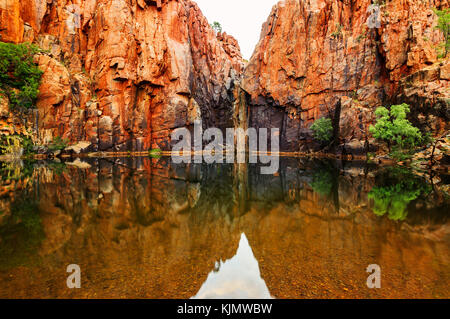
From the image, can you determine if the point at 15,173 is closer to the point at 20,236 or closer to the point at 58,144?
the point at 20,236

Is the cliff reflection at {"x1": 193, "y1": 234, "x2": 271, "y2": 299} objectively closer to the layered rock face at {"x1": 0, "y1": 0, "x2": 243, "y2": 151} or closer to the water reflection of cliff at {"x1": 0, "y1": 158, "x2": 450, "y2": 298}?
the water reflection of cliff at {"x1": 0, "y1": 158, "x2": 450, "y2": 298}

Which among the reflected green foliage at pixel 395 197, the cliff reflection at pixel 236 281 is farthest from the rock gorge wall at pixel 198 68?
the cliff reflection at pixel 236 281

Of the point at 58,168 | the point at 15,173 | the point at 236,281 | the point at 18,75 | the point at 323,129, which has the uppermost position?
the point at 18,75

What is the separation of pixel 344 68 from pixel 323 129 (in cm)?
1305

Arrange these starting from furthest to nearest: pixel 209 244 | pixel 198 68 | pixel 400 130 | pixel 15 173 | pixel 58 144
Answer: pixel 198 68 → pixel 58 144 → pixel 400 130 → pixel 15 173 → pixel 209 244

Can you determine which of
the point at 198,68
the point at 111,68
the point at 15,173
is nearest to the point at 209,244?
the point at 15,173

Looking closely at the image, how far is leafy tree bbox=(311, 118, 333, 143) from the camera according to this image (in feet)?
146

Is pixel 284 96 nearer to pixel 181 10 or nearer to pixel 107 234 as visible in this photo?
pixel 181 10

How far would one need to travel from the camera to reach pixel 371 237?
21.0ft

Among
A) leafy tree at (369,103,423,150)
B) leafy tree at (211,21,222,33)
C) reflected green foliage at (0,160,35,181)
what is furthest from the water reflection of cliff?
leafy tree at (211,21,222,33)

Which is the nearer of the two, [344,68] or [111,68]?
[111,68]

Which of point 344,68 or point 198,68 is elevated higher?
point 198,68

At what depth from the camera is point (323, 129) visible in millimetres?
44594

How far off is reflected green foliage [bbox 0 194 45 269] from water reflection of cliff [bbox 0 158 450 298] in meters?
0.03
